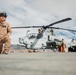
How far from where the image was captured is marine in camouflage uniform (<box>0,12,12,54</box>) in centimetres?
575

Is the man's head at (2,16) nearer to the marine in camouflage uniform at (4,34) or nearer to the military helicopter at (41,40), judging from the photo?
the marine in camouflage uniform at (4,34)

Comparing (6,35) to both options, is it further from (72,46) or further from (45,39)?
(72,46)

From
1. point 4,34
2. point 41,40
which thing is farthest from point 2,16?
point 41,40

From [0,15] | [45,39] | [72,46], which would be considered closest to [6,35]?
[0,15]

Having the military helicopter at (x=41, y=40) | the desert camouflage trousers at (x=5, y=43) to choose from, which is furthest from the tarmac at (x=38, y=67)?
the military helicopter at (x=41, y=40)

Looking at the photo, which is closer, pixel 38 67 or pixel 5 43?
pixel 38 67

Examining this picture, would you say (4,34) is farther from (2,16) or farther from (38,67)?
(38,67)

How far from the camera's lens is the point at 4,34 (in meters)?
5.89

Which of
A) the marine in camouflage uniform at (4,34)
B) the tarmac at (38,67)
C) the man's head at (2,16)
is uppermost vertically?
the man's head at (2,16)

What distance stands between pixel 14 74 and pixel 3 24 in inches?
178

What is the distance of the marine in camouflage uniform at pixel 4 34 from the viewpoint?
5.75m

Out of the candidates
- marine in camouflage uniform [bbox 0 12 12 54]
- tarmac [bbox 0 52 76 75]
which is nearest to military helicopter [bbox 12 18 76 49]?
marine in camouflage uniform [bbox 0 12 12 54]

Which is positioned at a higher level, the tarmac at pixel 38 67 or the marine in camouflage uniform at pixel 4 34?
Result: the marine in camouflage uniform at pixel 4 34

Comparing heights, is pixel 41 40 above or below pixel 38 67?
above
